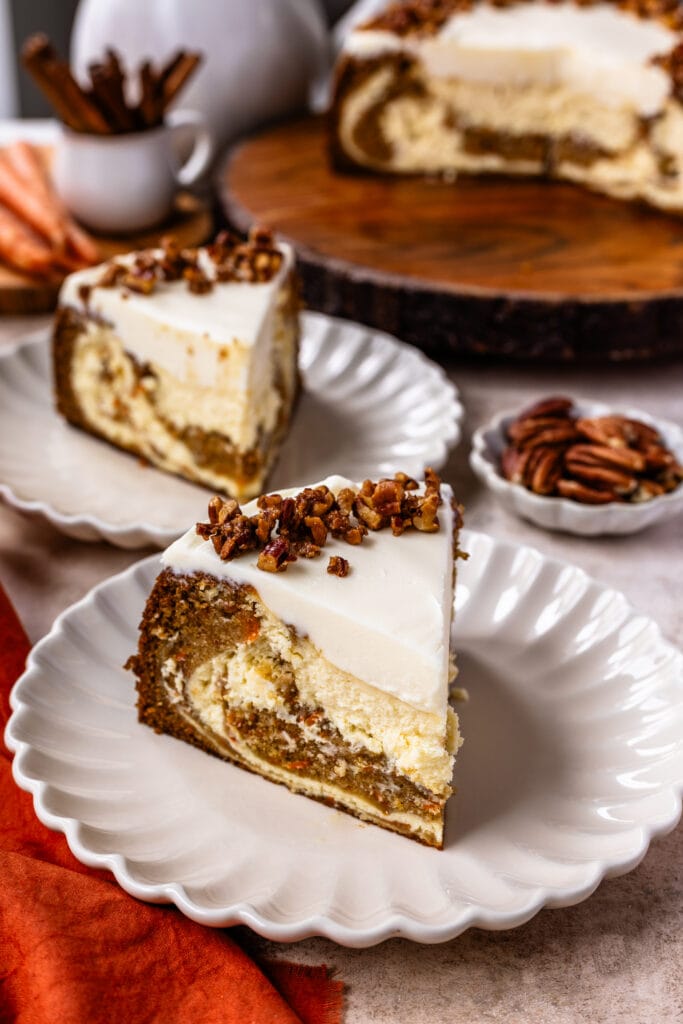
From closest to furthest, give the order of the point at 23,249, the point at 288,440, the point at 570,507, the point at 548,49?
the point at 570,507 < the point at 288,440 < the point at 23,249 < the point at 548,49

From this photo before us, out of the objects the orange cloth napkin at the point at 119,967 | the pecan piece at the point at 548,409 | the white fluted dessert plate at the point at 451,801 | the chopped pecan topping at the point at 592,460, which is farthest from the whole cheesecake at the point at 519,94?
the orange cloth napkin at the point at 119,967

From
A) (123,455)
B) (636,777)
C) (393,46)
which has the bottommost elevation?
(123,455)

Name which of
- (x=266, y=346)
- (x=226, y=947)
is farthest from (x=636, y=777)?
(x=266, y=346)

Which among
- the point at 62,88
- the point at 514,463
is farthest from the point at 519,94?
the point at 514,463

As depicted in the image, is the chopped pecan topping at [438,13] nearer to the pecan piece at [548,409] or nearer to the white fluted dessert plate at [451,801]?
the pecan piece at [548,409]

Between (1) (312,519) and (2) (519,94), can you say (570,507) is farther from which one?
(2) (519,94)

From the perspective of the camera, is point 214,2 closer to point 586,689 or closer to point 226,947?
point 586,689
